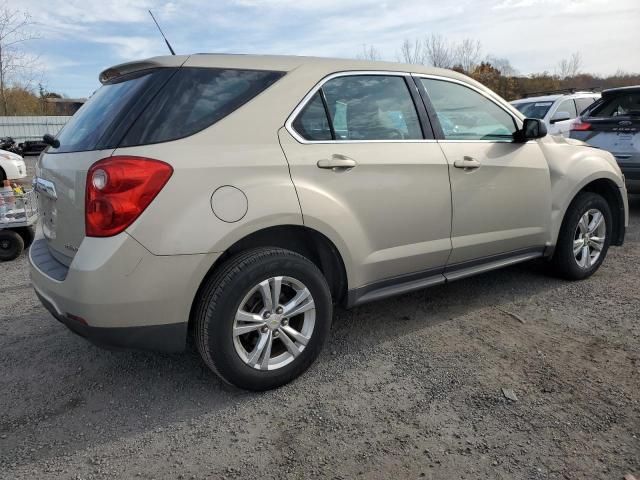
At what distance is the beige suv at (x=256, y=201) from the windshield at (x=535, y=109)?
307 inches

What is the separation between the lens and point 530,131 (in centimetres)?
381

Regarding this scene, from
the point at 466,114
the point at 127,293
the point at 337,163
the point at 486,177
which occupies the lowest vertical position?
the point at 127,293

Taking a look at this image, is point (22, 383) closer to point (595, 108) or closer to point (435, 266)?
point (435, 266)

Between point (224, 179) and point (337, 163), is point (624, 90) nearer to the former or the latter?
point (337, 163)

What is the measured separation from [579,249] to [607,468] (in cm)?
263

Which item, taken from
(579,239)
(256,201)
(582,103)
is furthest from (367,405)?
(582,103)

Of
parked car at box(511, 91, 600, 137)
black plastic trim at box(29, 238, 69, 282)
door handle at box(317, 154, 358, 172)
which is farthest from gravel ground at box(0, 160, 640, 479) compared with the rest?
parked car at box(511, 91, 600, 137)

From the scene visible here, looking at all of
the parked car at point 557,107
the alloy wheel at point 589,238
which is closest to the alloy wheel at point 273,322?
the alloy wheel at point 589,238

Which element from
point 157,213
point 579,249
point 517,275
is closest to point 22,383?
point 157,213

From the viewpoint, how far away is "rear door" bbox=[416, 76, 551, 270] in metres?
3.50

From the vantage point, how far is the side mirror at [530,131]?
3805mm

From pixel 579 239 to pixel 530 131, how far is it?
120 cm

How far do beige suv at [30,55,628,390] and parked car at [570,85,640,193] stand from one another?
4221 millimetres

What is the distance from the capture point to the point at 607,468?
85.7 inches
